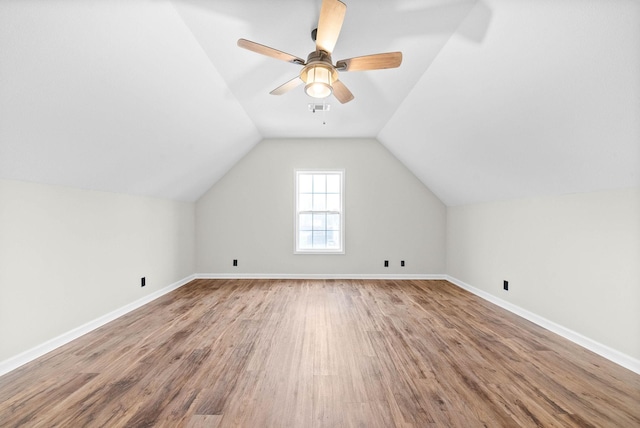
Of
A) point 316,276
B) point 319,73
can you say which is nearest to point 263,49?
point 319,73

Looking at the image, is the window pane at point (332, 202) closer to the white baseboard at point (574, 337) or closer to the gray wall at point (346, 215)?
the gray wall at point (346, 215)

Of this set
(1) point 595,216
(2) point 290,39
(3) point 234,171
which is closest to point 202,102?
(2) point 290,39

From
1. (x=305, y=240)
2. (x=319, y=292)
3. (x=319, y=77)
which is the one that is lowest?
(x=319, y=292)

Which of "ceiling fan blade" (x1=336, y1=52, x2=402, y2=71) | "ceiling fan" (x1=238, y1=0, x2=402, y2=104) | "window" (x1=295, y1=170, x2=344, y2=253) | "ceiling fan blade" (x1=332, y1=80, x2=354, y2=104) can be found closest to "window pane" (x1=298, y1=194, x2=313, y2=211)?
"window" (x1=295, y1=170, x2=344, y2=253)

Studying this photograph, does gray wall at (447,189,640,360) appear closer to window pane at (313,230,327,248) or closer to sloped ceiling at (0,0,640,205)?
Answer: sloped ceiling at (0,0,640,205)

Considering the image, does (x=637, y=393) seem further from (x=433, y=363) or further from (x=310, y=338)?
(x=310, y=338)

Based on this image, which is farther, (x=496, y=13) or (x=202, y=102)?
(x=202, y=102)

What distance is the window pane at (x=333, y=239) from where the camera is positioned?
5438mm

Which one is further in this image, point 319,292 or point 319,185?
point 319,185

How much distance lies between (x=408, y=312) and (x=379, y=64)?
2.64m

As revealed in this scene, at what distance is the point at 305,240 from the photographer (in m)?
5.45

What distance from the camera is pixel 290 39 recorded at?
7.97ft

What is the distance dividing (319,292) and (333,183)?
2.11 meters

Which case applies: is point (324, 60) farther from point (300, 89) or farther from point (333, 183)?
point (333, 183)
